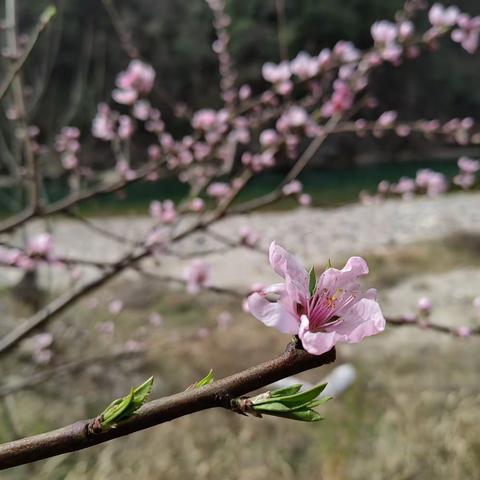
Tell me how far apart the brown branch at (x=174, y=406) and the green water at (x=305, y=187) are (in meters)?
7.41

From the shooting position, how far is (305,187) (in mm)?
10672

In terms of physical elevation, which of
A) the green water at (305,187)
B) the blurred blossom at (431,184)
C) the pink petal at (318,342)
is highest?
the pink petal at (318,342)

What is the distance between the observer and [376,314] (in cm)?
27

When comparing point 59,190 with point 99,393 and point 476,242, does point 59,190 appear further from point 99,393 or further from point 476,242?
point 99,393

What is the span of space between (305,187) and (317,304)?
415 inches

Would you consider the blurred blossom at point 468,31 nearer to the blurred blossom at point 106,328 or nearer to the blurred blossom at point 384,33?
the blurred blossom at point 384,33

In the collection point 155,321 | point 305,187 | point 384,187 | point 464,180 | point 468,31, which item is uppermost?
point 468,31

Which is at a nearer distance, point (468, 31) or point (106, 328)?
point (468, 31)

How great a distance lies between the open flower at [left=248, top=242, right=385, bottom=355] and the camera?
0.87ft

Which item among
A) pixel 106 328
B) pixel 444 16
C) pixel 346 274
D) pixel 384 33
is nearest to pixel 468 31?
pixel 444 16

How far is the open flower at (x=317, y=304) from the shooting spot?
266 millimetres

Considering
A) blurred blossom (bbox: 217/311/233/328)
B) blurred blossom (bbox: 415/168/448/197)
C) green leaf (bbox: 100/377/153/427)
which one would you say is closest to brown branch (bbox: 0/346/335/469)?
green leaf (bbox: 100/377/153/427)

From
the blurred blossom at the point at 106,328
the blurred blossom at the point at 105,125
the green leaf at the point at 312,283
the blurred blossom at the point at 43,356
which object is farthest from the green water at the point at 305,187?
the green leaf at the point at 312,283

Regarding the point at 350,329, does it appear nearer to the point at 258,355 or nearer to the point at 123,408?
the point at 123,408
